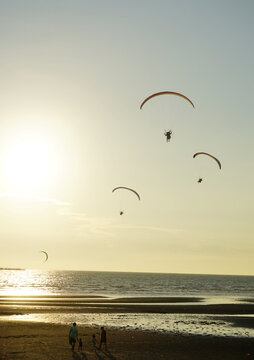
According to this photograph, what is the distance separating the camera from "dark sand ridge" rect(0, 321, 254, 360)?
70.1 ft

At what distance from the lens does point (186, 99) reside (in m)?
29.7

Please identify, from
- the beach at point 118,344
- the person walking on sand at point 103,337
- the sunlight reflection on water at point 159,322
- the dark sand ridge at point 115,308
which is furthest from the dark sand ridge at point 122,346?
the dark sand ridge at point 115,308

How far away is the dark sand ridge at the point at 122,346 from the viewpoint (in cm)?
2138

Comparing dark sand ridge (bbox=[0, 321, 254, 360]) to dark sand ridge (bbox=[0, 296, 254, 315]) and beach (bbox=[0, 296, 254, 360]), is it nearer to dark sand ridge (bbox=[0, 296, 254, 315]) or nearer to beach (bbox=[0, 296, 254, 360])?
beach (bbox=[0, 296, 254, 360])

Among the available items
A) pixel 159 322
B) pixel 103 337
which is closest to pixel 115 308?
pixel 159 322

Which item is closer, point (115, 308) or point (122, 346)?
point (122, 346)

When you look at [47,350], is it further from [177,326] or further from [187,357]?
[177,326]

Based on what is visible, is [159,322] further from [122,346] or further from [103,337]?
[103,337]

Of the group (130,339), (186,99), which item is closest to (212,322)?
(130,339)

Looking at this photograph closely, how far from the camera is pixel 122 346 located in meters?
23.9

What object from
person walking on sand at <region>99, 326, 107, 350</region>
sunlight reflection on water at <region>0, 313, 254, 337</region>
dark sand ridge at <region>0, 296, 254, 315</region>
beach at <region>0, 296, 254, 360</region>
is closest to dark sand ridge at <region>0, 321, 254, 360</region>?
beach at <region>0, 296, 254, 360</region>

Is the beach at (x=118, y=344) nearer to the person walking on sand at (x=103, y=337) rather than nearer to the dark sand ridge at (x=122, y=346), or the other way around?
the dark sand ridge at (x=122, y=346)

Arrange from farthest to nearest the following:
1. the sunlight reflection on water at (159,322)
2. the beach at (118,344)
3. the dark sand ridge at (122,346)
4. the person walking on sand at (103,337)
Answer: the sunlight reflection on water at (159,322) < the person walking on sand at (103,337) < the beach at (118,344) < the dark sand ridge at (122,346)

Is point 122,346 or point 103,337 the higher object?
point 103,337
